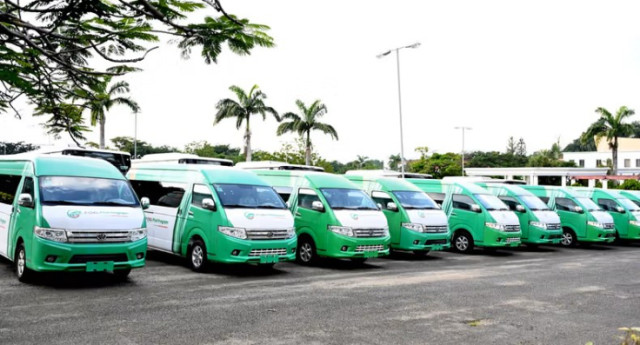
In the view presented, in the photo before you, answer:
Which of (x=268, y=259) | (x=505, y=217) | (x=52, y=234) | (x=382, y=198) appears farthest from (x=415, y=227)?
→ (x=52, y=234)

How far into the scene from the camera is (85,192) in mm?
10516

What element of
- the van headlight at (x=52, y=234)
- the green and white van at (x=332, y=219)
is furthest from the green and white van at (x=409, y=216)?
the van headlight at (x=52, y=234)

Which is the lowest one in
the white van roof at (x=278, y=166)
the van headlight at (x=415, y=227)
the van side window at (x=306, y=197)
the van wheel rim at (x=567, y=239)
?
the van wheel rim at (x=567, y=239)

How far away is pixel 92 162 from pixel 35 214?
1.80m

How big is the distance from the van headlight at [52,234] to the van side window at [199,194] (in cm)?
341

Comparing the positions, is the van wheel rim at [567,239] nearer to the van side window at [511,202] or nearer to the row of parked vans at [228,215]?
the row of parked vans at [228,215]

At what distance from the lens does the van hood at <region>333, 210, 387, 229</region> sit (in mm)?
13675

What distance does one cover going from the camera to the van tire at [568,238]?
2212cm

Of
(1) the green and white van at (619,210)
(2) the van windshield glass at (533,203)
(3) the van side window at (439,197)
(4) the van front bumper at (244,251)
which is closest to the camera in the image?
(4) the van front bumper at (244,251)

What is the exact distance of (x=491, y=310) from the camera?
29.6 ft

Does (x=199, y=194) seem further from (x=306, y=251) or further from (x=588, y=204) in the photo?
(x=588, y=204)

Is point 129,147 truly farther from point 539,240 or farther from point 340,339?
point 340,339

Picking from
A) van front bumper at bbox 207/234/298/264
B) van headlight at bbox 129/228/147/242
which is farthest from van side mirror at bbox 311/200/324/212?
van headlight at bbox 129/228/147/242

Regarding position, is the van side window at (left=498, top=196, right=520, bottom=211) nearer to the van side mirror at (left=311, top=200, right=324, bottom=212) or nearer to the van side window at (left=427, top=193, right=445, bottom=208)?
the van side window at (left=427, top=193, right=445, bottom=208)
